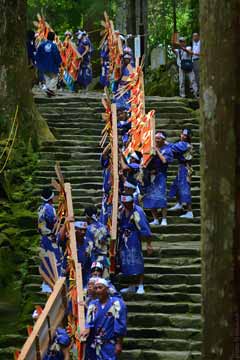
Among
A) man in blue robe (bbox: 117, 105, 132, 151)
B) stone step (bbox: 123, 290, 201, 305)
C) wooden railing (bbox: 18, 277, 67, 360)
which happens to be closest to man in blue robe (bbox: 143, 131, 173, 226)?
man in blue robe (bbox: 117, 105, 132, 151)

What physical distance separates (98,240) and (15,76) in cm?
692

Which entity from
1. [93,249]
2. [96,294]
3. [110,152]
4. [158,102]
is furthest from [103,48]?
[96,294]

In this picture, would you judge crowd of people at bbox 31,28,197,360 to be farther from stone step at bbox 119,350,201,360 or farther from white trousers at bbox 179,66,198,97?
white trousers at bbox 179,66,198,97

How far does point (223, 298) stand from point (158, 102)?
47.1ft

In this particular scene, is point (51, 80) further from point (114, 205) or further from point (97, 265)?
point (97, 265)

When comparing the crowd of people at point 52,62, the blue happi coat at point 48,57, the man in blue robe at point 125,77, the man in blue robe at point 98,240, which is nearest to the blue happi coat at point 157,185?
the man in blue robe at point 98,240

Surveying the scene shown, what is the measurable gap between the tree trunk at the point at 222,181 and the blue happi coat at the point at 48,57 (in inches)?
620

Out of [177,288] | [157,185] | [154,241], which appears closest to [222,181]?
[177,288]

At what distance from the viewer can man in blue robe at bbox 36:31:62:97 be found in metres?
23.2

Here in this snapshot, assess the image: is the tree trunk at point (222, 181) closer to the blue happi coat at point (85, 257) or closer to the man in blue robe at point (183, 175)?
the blue happi coat at point (85, 257)

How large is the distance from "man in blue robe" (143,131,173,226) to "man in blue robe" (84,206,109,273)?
260 centimetres

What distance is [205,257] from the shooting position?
25.3ft

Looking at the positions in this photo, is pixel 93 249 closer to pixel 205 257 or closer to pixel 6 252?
pixel 6 252

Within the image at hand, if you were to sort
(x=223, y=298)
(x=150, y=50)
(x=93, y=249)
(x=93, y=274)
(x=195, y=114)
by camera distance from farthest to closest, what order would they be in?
(x=150, y=50), (x=195, y=114), (x=93, y=249), (x=93, y=274), (x=223, y=298)
